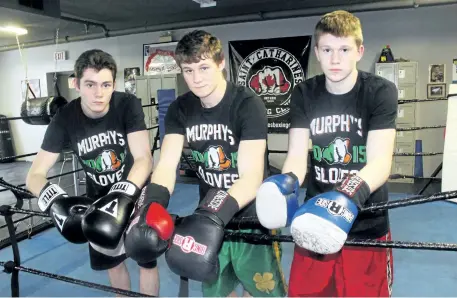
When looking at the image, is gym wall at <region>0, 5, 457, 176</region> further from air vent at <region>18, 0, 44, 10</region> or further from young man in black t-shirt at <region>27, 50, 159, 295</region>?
young man in black t-shirt at <region>27, 50, 159, 295</region>

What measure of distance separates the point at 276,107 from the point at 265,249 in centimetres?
494

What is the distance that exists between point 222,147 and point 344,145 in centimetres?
45

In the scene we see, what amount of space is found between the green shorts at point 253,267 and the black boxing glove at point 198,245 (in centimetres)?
54

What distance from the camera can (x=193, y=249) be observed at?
944 mm

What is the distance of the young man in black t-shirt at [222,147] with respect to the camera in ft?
4.23

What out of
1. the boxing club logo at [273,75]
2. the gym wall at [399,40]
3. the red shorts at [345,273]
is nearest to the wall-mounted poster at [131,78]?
the gym wall at [399,40]

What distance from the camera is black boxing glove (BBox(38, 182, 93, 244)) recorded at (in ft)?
4.10

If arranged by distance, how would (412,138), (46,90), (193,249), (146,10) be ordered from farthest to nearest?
1. (46,90)
2. (146,10)
3. (412,138)
4. (193,249)

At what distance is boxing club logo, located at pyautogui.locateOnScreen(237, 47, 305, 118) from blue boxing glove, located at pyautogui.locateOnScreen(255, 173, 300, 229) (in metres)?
5.22

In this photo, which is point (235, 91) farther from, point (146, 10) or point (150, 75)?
point (150, 75)

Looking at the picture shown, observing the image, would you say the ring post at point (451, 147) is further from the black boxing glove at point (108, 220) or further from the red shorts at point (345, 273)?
the black boxing glove at point (108, 220)

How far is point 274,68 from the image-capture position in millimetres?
6203

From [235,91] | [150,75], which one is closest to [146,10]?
[150,75]

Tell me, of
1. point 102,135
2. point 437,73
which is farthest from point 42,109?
point 437,73
